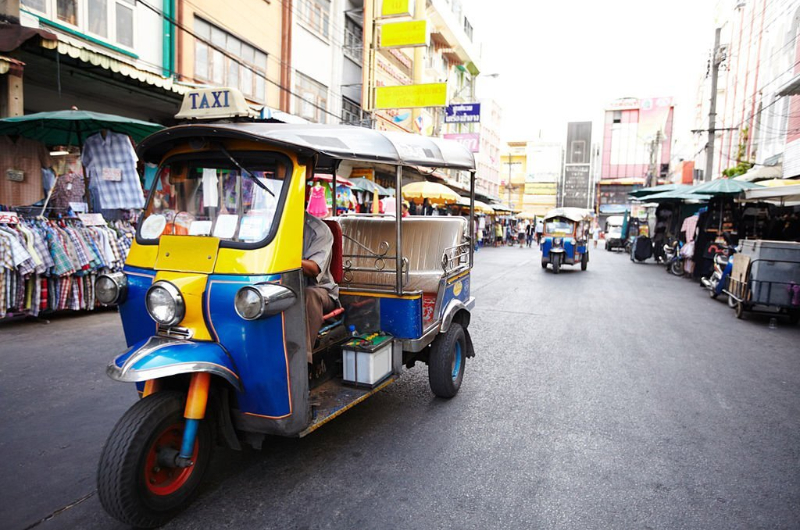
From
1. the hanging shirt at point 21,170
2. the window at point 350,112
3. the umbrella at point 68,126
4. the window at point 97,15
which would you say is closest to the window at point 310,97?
the window at point 350,112

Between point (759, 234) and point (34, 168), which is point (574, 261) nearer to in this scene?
point (759, 234)

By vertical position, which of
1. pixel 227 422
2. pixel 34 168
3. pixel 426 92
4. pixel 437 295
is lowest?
pixel 227 422

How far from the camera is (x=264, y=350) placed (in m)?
2.87

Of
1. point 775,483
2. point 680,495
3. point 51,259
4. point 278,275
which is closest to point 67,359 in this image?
point 51,259

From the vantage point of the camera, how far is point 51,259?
23.2 ft

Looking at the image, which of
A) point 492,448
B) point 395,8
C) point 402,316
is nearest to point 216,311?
point 402,316

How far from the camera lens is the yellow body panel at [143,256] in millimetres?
3223

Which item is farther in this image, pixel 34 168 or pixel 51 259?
pixel 34 168

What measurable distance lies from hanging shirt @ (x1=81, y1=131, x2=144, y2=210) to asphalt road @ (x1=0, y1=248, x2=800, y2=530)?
242 cm

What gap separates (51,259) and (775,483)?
8.39m

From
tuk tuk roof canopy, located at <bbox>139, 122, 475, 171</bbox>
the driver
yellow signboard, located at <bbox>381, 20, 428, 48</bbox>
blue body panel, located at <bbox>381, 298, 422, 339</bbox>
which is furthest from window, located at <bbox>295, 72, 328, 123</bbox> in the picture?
the driver

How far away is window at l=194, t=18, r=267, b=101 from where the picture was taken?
41.3 feet

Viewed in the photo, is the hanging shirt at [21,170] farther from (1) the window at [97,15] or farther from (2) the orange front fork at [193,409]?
(2) the orange front fork at [193,409]

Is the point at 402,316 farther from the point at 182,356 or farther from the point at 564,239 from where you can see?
the point at 564,239
